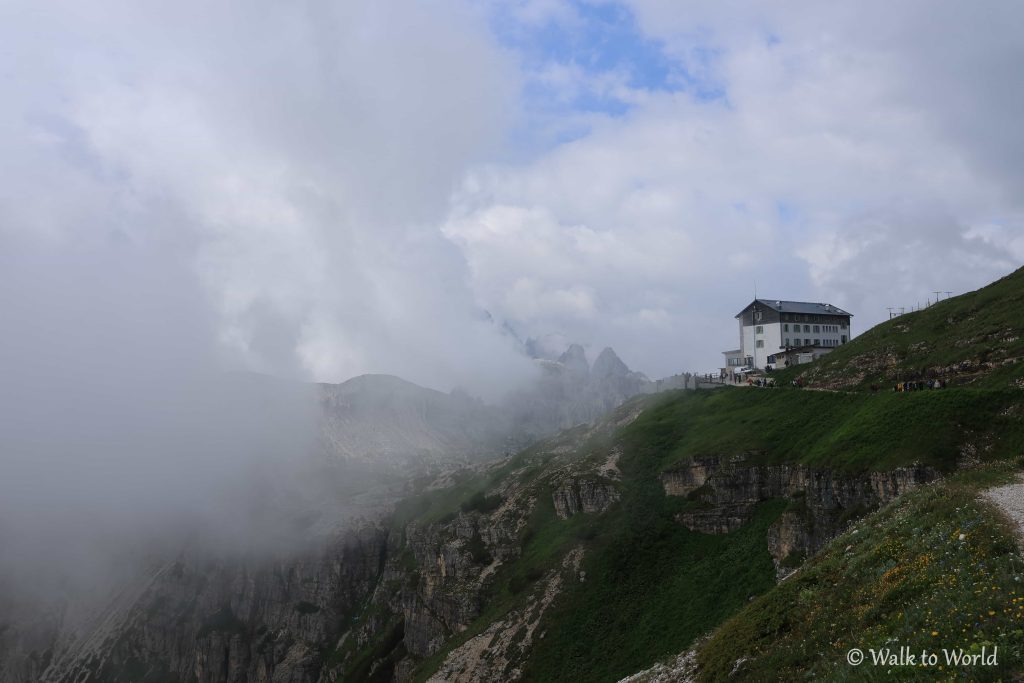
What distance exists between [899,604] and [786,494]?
62864mm

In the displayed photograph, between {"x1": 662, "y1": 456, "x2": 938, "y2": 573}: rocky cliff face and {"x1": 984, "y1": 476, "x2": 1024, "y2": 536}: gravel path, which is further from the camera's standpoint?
{"x1": 662, "y1": 456, "x2": 938, "y2": 573}: rocky cliff face

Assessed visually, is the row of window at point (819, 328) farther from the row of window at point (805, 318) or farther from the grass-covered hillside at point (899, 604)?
the grass-covered hillside at point (899, 604)

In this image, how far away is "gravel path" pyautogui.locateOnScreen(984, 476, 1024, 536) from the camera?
110 ft

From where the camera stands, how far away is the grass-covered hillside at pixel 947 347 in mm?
83000

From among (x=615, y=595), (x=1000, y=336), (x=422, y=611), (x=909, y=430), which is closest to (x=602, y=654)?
(x=615, y=595)

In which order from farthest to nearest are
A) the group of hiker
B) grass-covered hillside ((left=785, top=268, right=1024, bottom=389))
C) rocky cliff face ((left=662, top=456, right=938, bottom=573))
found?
the group of hiker → grass-covered hillside ((left=785, top=268, right=1024, bottom=389)) → rocky cliff face ((left=662, top=456, right=938, bottom=573))

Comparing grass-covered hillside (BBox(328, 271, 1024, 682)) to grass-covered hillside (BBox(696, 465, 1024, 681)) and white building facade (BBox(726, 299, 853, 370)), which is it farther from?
white building facade (BBox(726, 299, 853, 370))

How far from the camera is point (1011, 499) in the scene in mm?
Result: 38438

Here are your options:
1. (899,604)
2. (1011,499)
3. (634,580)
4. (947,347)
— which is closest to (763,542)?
(634,580)

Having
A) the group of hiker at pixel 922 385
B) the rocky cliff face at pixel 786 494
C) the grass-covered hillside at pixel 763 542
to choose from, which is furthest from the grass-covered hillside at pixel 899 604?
the group of hiker at pixel 922 385

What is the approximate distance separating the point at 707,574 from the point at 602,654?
56.0 feet

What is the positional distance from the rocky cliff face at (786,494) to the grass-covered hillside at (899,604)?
25899 mm

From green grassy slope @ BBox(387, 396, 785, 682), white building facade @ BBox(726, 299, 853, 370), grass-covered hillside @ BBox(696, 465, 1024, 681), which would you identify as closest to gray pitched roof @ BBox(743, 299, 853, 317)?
white building facade @ BBox(726, 299, 853, 370)

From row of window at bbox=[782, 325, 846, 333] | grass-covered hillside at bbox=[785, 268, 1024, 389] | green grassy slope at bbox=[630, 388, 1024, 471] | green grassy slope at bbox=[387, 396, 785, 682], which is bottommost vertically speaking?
green grassy slope at bbox=[387, 396, 785, 682]
